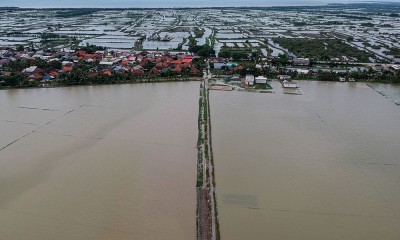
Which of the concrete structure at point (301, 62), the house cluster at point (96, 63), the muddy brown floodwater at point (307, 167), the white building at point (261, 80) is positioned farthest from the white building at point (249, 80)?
the concrete structure at point (301, 62)

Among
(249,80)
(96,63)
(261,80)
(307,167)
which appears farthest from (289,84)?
(96,63)

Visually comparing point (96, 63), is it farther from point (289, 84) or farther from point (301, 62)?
point (301, 62)

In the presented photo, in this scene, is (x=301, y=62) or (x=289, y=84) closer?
(x=289, y=84)

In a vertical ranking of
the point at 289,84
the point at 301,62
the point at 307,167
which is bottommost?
the point at 307,167

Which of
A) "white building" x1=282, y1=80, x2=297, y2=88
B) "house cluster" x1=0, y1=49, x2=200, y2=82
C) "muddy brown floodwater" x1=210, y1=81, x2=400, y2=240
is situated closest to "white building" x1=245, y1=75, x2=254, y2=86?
"white building" x1=282, y1=80, x2=297, y2=88

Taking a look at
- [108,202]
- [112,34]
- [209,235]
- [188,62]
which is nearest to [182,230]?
[209,235]

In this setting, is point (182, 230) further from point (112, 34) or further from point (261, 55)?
point (112, 34)

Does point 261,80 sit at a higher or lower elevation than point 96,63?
lower

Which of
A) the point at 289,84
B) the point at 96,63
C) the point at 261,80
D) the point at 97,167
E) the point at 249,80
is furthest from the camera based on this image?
the point at 96,63

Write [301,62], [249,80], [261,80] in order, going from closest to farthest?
[249,80]
[261,80]
[301,62]
